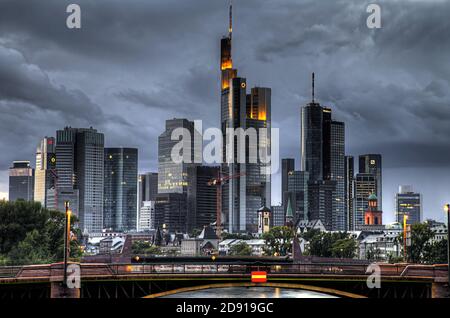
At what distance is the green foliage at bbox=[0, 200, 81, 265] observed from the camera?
128375 mm

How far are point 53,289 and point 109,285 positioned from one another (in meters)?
5.01

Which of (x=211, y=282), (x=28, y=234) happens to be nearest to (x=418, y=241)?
(x=28, y=234)

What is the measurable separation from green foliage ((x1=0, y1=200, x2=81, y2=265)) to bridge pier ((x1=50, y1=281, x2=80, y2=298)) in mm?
64443

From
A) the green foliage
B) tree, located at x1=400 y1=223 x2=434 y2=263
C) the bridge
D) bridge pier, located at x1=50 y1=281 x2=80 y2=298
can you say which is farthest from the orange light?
tree, located at x1=400 y1=223 x2=434 y2=263

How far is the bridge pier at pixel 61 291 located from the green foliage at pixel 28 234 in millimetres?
64443

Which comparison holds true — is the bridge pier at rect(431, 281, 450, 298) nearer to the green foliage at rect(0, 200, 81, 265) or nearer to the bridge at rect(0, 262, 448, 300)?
the bridge at rect(0, 262, 448, 300)

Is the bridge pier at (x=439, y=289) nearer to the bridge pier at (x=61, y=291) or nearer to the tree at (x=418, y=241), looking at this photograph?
the bridge pier at (x=61, y=291)

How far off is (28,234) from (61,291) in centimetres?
7121

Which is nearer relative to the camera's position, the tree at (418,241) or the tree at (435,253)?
the tree at (435,253)

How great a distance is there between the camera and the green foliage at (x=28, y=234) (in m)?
128

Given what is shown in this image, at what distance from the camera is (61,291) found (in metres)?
63.2

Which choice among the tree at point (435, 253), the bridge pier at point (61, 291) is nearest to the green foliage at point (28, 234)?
the bridge pier at point (61, 291)

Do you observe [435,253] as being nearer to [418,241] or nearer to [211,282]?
[418,241]
